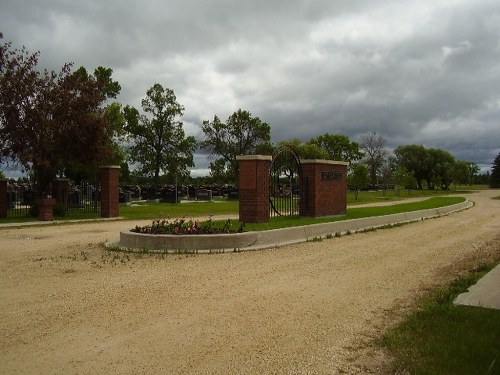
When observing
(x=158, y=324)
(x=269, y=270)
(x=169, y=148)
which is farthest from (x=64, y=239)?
(x=169, y=148)

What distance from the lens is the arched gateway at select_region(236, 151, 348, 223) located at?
45.4ft

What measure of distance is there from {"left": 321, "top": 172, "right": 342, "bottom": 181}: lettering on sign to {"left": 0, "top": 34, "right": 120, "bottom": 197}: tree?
10383 mm

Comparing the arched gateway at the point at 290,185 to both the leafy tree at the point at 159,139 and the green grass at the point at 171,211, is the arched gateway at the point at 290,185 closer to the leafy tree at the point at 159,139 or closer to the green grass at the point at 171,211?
the green grass at the point at 171,211

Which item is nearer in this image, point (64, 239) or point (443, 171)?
point (64, 239)

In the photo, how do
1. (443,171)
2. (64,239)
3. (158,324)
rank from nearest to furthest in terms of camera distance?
(158,324), (64,239), (443,171)

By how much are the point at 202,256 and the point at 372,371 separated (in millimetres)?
6245

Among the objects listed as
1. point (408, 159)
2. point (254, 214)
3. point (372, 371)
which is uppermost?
point (408, 159)

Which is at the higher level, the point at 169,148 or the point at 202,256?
the point at 169,148

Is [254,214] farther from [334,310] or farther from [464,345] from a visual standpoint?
[464,345]

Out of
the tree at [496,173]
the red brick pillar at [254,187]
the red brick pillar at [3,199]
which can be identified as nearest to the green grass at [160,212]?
the red brick pillar at [3,199]

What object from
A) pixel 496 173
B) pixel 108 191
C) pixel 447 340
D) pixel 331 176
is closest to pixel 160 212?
pixel 108 191

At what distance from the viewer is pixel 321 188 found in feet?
53.6

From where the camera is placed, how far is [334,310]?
19.6 ft

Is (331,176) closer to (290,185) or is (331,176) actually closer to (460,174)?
(290,185)
